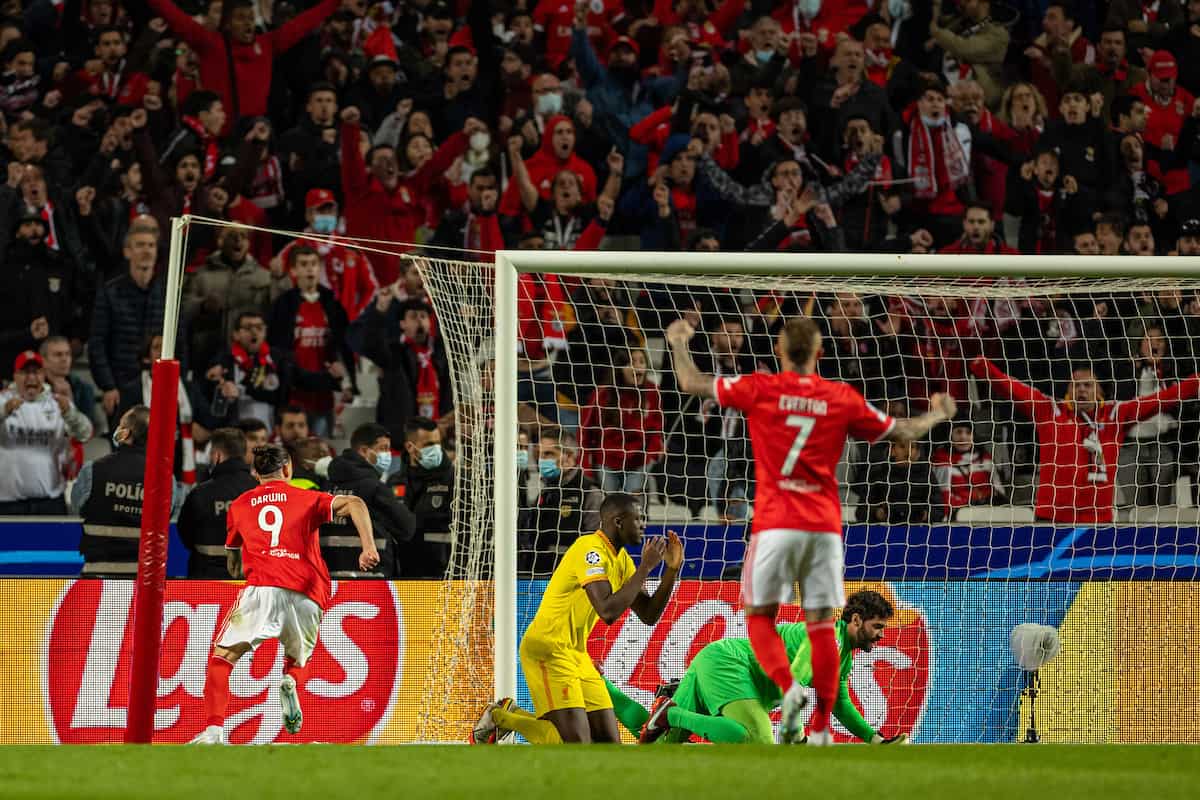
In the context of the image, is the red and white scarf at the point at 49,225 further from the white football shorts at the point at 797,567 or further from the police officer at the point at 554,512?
the white football shorts at the point at 797,567

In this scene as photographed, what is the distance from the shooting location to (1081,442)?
35.8 ft

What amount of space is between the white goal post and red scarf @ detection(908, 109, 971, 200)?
4.96 meters

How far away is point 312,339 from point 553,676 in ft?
15.3

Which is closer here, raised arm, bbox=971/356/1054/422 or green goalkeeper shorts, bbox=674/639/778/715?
green goalkeeper shorts, bbox=674/639/778/715

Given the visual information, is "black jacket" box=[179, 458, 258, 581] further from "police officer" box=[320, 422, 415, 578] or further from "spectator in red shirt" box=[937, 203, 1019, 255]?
"spectator in red shirt" box=[937, 203, 1019, 255]

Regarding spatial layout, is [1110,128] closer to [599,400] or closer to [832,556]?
[599,400]

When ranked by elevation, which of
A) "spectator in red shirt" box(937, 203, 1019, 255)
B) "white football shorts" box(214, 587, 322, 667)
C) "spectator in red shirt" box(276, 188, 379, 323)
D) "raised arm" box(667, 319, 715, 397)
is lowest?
"white football shorts" box(214, 587, 322, 667)

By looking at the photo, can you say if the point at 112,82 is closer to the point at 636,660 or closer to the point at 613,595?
the point at 636,660

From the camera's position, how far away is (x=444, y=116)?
14609 millimetres

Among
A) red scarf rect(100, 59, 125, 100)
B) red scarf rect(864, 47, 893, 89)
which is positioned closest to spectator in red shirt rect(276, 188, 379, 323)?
red scarf rect(100, 59, 125, 100)

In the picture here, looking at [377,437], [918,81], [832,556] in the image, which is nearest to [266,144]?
[377,437]

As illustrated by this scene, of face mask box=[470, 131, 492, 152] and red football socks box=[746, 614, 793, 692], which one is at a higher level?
face mask box=[470, 131, 492, 152]

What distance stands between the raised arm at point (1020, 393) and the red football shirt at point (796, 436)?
4227mm

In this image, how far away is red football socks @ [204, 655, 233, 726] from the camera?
9039 millimetres
